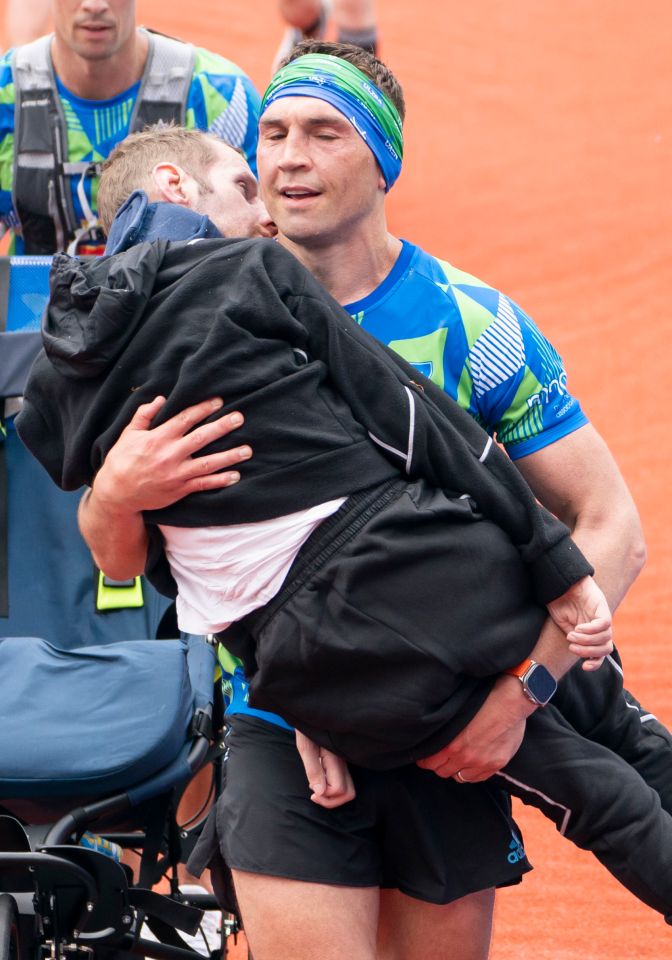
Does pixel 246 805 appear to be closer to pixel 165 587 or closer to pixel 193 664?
pixel 165 587

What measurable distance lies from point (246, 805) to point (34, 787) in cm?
60

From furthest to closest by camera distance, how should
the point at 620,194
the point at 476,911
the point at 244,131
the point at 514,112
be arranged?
the point at 514,112 → the point at 620,194 → the point at 244,131 → the point at 476,911

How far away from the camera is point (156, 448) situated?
89.9 inches

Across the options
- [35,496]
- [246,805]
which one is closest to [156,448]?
[246,805]

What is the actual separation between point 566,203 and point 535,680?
7828 millimetres

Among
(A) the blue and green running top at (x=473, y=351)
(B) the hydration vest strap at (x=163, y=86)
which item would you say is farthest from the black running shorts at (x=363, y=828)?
(B) the hydration vest strap at (x=163, y=86)

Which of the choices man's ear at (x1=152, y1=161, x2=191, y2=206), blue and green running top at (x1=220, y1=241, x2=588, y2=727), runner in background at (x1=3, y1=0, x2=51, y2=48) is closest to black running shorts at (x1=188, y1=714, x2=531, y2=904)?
blue and green running top at (x1=220, y1=241, x2=588, y2=727)

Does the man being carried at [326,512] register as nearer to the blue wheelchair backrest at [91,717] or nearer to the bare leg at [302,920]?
the bare leg at [302,920]

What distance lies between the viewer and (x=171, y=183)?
8.89ft

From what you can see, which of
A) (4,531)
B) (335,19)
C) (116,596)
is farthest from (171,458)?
(335,19)

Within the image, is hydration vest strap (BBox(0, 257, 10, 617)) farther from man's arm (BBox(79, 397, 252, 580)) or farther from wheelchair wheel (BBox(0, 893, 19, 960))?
man's arm (BBox(79, 397, 252, 580))

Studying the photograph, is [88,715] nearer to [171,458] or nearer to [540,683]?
[171,458]

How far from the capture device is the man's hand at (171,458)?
228 centimetres

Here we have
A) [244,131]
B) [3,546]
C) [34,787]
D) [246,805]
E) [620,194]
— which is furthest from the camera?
[620,194]
